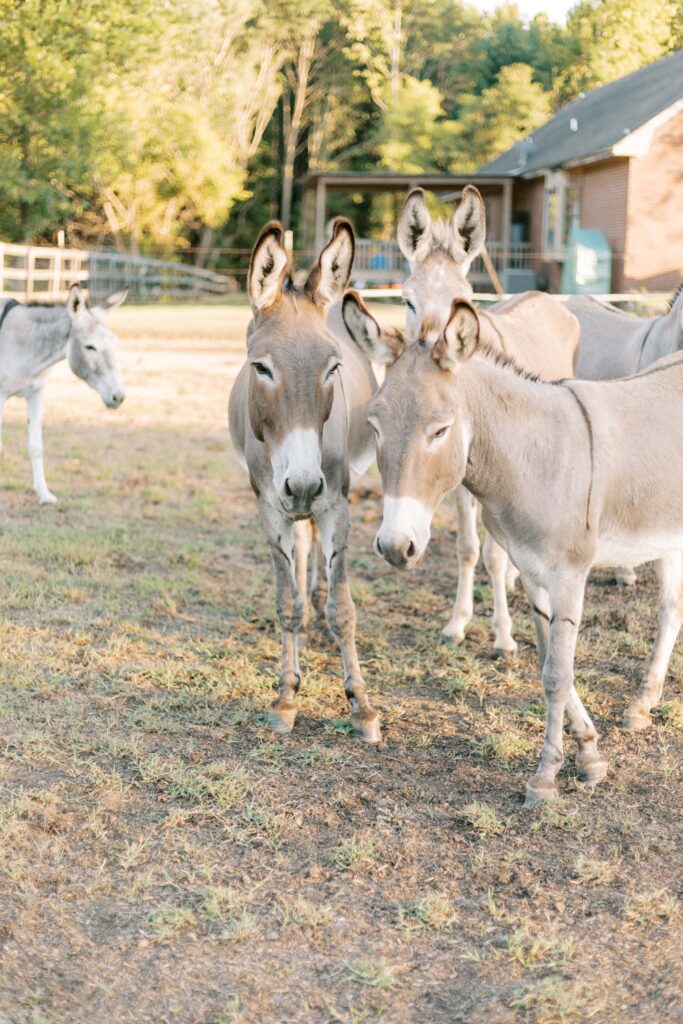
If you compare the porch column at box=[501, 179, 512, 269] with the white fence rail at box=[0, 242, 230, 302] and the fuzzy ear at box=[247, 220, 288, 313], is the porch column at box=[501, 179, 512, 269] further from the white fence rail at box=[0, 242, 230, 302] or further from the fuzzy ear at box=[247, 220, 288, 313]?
the fuzzy ear at box=[247, 220, 288, 313]

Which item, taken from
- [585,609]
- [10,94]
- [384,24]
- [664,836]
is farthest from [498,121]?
[664,836]

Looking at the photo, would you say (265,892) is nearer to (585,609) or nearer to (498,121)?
(585,609)

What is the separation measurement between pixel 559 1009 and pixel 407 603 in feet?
12.1

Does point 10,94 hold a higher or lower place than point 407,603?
higher

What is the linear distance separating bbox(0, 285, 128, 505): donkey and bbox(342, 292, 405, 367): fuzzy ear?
552 centimetres

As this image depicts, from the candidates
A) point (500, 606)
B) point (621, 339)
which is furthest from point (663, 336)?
point (500, 606)

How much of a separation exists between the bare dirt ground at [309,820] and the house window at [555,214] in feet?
77.4

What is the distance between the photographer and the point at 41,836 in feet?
12.2

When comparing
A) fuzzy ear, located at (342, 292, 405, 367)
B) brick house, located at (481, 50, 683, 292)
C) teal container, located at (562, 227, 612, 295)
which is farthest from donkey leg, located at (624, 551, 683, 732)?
teal container, located at (562, 227, 612, 295)

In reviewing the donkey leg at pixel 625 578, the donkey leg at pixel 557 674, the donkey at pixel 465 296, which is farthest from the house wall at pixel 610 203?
the donkey leg at pixel 557 674

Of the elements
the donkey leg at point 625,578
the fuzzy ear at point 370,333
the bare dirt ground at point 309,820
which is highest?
the fuzzy ear at point 370,333

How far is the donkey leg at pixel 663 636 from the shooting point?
4715 millimetres

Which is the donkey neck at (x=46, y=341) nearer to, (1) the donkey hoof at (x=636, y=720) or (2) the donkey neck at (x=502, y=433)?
(2) the donkey neck at (x=502, y=433)

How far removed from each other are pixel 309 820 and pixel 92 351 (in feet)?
19.0
